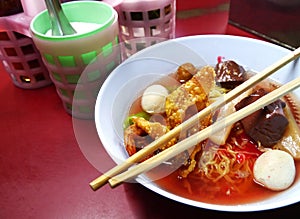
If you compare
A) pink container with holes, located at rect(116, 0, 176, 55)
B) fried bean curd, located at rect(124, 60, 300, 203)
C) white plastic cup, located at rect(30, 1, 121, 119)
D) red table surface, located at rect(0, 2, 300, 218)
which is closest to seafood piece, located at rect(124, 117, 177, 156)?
fried bean curd, located at rect(124, 60, 300, 203)

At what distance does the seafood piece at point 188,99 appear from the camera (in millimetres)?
851

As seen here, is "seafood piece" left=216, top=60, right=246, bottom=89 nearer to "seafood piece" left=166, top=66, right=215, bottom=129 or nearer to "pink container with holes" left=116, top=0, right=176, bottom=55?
"seafood piece" left=166, top=66, right=215, bottom=129

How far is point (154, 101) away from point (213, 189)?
1.13 feet

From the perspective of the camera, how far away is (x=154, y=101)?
1006mm

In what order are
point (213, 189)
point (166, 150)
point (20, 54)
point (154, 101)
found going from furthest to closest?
1. point (20, 54)
2. point (154, 101)
3. point (213, 189)
4. point (166, 150)

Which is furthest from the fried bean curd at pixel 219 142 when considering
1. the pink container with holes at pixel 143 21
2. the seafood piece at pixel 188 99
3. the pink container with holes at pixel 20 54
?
the pink container with holes at pixel 20 54

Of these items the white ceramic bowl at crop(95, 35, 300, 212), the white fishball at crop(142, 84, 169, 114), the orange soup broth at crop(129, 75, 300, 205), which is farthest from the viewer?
the white fishball at crop(142, 84, 169, 114)

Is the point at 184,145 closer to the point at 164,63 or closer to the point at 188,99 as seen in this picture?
the point at 188,99

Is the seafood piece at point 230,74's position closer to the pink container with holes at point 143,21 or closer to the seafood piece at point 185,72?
the seafood piece at point 185,72

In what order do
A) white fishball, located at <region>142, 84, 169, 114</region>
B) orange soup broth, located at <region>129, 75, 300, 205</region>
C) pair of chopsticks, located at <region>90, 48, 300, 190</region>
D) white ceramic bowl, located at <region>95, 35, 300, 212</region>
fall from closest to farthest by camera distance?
1. pair of chopsticks, located at <region>90, 48, 300, 190</region>
2. orange soup broth, located at <region>129, 75, 300, 205</region>
3. white ceramic bowl, located at <region>95, 35, 300, 212</region>
4. white fishball, located at <region>142, 84, 169, 114</region>

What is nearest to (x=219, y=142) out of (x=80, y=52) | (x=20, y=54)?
(x=80, y=52)

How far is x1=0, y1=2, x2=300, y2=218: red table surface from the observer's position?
79cm

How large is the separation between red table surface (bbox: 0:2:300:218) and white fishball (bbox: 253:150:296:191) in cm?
6

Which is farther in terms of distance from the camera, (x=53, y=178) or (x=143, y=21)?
(x=143, y=21)
